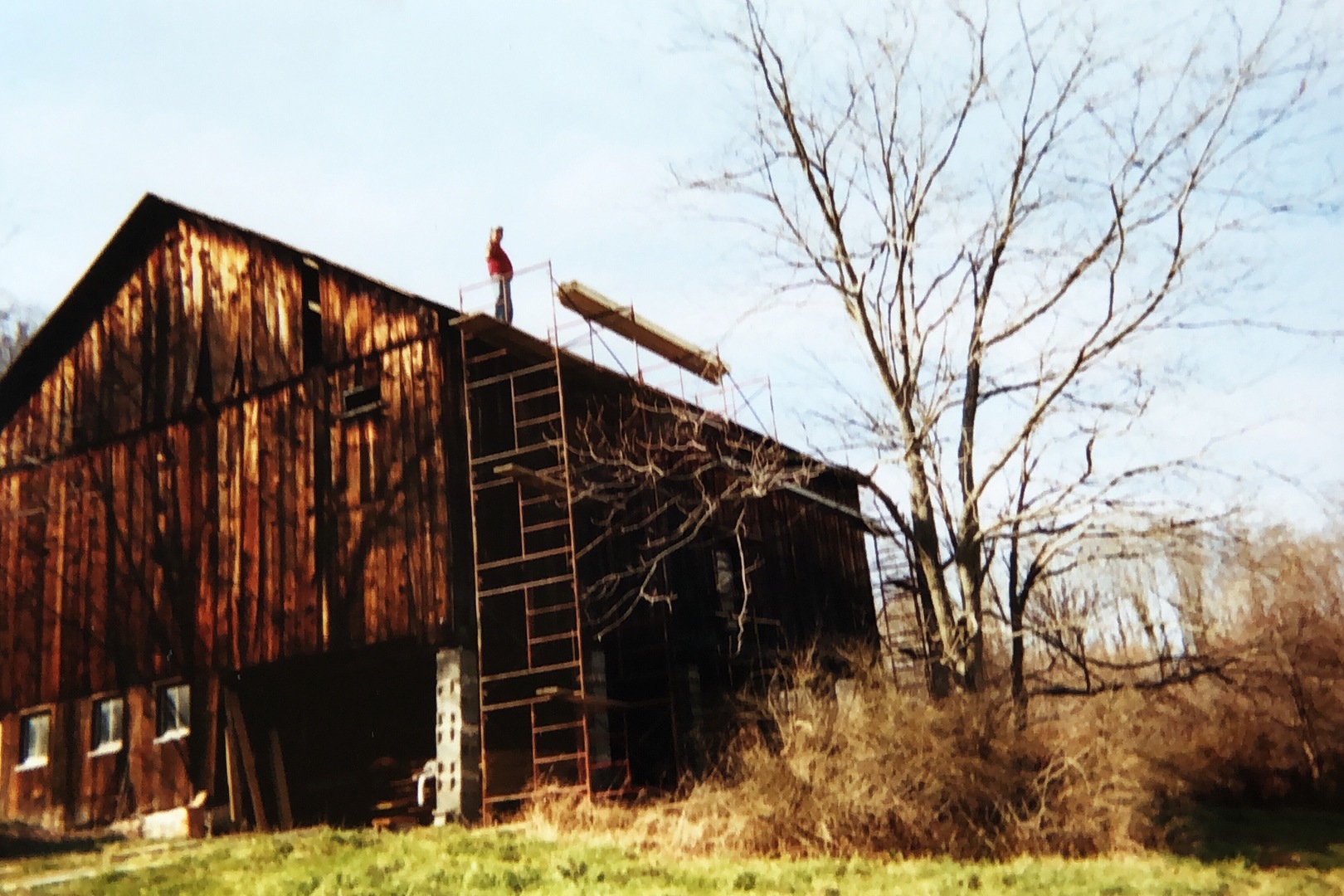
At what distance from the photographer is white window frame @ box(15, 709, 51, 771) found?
21672 mm

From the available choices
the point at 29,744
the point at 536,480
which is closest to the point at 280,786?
the point at 29,744

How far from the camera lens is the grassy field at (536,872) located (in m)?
11.9

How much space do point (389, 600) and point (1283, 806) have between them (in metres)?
19.7

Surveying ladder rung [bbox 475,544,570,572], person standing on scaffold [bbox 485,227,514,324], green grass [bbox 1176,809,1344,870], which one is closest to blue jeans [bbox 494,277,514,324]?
person standing on scaffold [bbox 485,227,514,324]

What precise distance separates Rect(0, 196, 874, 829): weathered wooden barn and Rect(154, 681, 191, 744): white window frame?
0.19 ft

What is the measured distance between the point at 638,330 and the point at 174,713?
36.5ft

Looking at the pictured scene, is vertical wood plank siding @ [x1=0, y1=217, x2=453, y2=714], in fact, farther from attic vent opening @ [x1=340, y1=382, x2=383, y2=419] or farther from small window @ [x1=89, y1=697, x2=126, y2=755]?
small window @ [x1=89, y1=697, x2=126, y2=755]

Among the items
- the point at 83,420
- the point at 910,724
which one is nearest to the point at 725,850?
the point at 910,724

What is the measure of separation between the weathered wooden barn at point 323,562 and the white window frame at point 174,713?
0.06m

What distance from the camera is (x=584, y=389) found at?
21.1 meters

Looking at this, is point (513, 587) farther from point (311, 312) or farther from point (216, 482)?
point (311, 312)

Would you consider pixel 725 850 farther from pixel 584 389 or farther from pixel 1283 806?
pixel 1283 806

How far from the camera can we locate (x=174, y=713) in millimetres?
20766

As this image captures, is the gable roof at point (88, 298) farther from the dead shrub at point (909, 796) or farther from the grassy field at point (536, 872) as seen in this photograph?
the dead shrub at point (909, 796)
